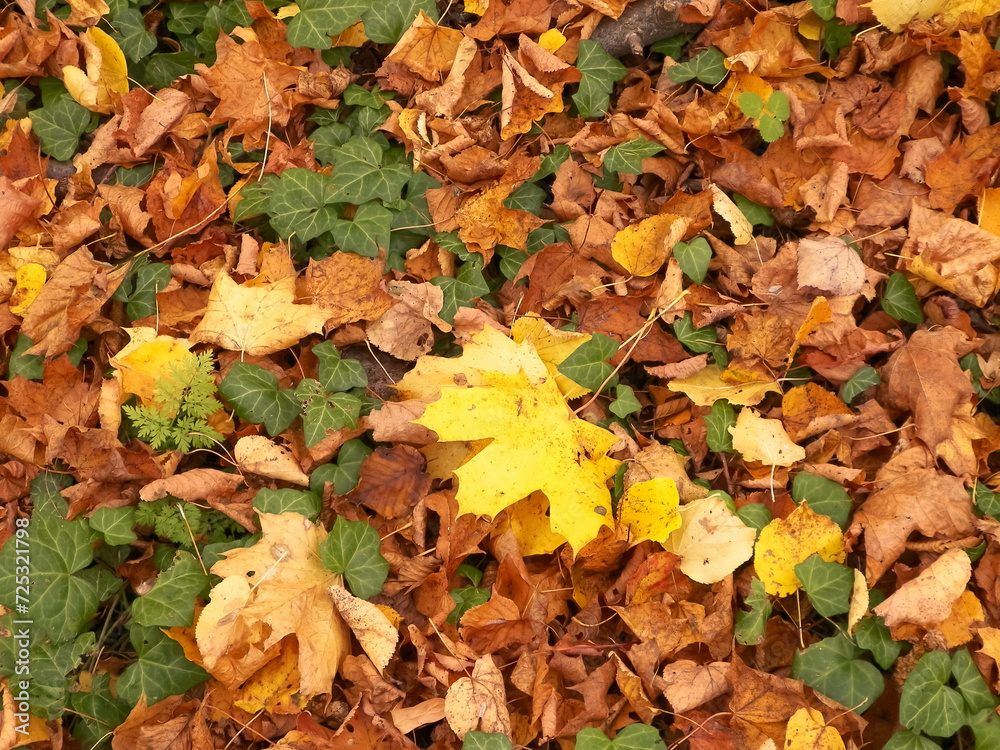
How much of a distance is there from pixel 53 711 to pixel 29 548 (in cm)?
39

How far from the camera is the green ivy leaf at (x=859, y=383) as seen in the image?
189cm

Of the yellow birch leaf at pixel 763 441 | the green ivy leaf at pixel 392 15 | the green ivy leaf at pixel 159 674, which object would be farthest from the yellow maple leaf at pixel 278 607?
the green ivy leaf at pixel 392 15

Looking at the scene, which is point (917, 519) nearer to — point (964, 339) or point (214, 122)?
point (964, 339)

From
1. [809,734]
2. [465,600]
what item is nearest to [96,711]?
[465,600]

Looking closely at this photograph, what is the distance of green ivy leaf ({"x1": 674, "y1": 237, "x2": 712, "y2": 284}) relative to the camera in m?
1.96

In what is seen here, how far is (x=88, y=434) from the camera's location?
1882 mm

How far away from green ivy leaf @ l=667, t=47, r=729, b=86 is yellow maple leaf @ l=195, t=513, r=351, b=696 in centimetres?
169

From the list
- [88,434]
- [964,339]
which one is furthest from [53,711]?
[964,339]

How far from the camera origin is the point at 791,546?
5.69 feet

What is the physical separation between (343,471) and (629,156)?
4.02 feet

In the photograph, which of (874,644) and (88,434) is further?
(88,434)

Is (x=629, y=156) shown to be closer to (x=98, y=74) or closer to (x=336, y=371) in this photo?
(x=336, y=371)

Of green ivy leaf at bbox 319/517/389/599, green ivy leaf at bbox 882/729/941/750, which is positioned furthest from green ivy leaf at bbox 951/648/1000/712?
green ivy leaf at bbox 319/517/389/599

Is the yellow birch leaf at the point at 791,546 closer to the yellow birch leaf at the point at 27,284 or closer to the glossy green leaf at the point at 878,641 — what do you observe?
the glossy green leaf at the point at 878,641
